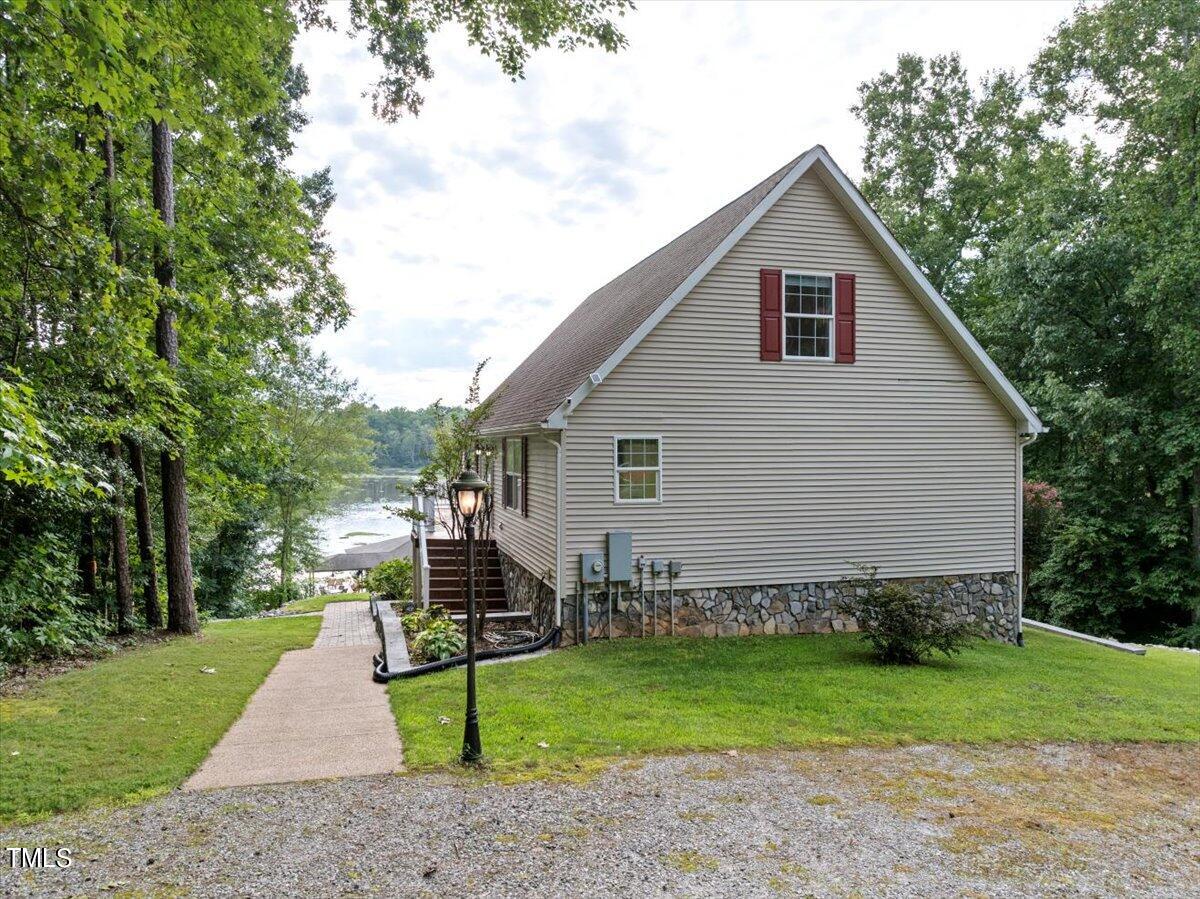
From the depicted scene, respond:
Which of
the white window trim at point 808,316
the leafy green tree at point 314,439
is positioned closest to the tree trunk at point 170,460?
the white window trim at point 808,316

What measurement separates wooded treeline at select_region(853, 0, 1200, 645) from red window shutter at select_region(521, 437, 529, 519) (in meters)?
14.7

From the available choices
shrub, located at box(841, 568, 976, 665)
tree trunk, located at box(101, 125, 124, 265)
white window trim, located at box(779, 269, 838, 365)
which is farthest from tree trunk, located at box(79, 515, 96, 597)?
shrub, located at box(841, 568, 976, 665)

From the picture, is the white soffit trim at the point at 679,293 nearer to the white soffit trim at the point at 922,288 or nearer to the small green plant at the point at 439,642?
the white soffit trim at the point at 922,288

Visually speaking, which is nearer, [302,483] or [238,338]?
[238,338]

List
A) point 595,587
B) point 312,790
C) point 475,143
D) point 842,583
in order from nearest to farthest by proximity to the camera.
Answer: point 312,790
point 595,587
point 842,583
point 475,143

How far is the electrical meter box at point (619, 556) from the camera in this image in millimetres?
10102

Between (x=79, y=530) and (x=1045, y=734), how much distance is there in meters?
13.5

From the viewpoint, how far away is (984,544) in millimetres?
11891

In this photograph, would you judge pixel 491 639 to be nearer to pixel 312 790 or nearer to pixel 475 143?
pixel 312 790

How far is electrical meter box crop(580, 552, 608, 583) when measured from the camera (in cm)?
1004

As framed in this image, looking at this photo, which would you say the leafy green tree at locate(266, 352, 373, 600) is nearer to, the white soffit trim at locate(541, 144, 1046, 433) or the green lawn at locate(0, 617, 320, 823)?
the green lawn at locate(0, 617, 320, 823)

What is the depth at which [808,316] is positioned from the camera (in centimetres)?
1109

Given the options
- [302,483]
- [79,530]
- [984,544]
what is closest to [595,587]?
[984,544]

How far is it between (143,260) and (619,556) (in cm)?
944
